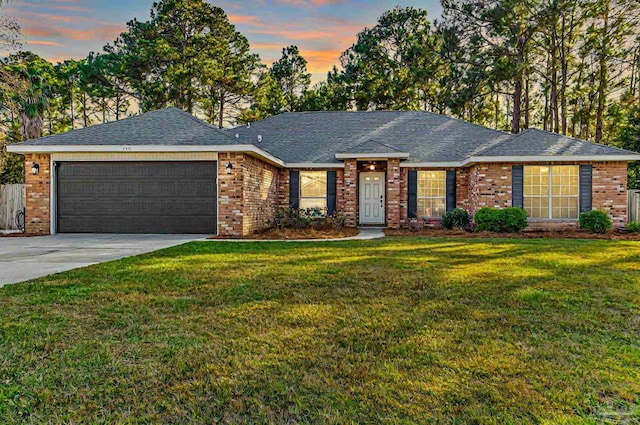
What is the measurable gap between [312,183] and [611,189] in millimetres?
10273

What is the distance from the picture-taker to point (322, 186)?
49.0 feet

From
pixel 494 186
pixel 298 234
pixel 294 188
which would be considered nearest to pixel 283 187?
pixel 294 188

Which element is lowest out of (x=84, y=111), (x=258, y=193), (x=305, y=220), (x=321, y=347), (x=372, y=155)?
(x=321, y=347)

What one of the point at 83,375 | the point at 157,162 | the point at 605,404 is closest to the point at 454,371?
the point at 605,404

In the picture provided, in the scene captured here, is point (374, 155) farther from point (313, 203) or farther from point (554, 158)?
point (554, 158)

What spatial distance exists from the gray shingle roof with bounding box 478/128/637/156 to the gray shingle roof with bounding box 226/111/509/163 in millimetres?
1638

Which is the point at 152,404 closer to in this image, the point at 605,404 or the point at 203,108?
the point at 605,404

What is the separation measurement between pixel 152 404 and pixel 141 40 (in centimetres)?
2629

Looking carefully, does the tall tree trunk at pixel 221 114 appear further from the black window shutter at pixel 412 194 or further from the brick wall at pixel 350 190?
the black window shutter at pixel 412 194

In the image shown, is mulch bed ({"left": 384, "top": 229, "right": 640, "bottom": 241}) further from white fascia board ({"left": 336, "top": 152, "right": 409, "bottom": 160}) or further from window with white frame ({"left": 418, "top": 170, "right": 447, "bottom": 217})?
white fascia board ({"left": 336, "top": 152, "right": 409, "bottom": 160})

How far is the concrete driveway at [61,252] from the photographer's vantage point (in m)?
5.64

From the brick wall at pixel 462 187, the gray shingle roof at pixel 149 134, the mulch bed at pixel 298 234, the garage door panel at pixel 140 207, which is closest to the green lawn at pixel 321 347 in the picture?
the mulch bed at pixel 298 234

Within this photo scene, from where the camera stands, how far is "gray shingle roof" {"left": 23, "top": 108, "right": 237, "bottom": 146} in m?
11.3

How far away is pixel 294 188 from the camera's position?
1502 cm
